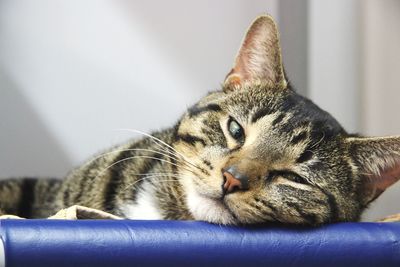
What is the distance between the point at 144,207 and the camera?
1.63 meters

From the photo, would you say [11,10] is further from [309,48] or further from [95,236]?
[95,236]

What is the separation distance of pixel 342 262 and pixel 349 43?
1.26 meters

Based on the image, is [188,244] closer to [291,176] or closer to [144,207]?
[291,176]

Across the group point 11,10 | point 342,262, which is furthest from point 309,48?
point 342,262

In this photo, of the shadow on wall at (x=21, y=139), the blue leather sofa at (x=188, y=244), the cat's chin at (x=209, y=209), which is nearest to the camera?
the blue leather sofa at (x=188, y=244)

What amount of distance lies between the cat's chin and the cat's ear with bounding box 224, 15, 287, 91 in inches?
13.8

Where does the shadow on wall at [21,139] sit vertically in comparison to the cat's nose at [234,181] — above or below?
below

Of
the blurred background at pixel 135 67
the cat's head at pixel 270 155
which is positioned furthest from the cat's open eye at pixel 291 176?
the blurred background at pixel 135 67

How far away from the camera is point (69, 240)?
102cm

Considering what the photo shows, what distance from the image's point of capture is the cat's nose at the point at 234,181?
1.27 meters

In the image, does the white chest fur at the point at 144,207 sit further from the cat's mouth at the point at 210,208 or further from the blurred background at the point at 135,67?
the blurred background at the point at 135,67

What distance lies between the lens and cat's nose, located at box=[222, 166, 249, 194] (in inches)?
50.0

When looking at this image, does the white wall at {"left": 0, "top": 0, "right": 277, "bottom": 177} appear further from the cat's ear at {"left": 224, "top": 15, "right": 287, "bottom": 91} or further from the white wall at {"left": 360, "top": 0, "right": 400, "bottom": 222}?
the cat's ear at {"left": 224, "top": 15, "right": 287, "bottom": 91}

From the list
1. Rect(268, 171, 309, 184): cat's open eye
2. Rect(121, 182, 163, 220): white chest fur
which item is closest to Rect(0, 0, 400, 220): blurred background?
Rect(121, 182, 163, 220): white chest fur
